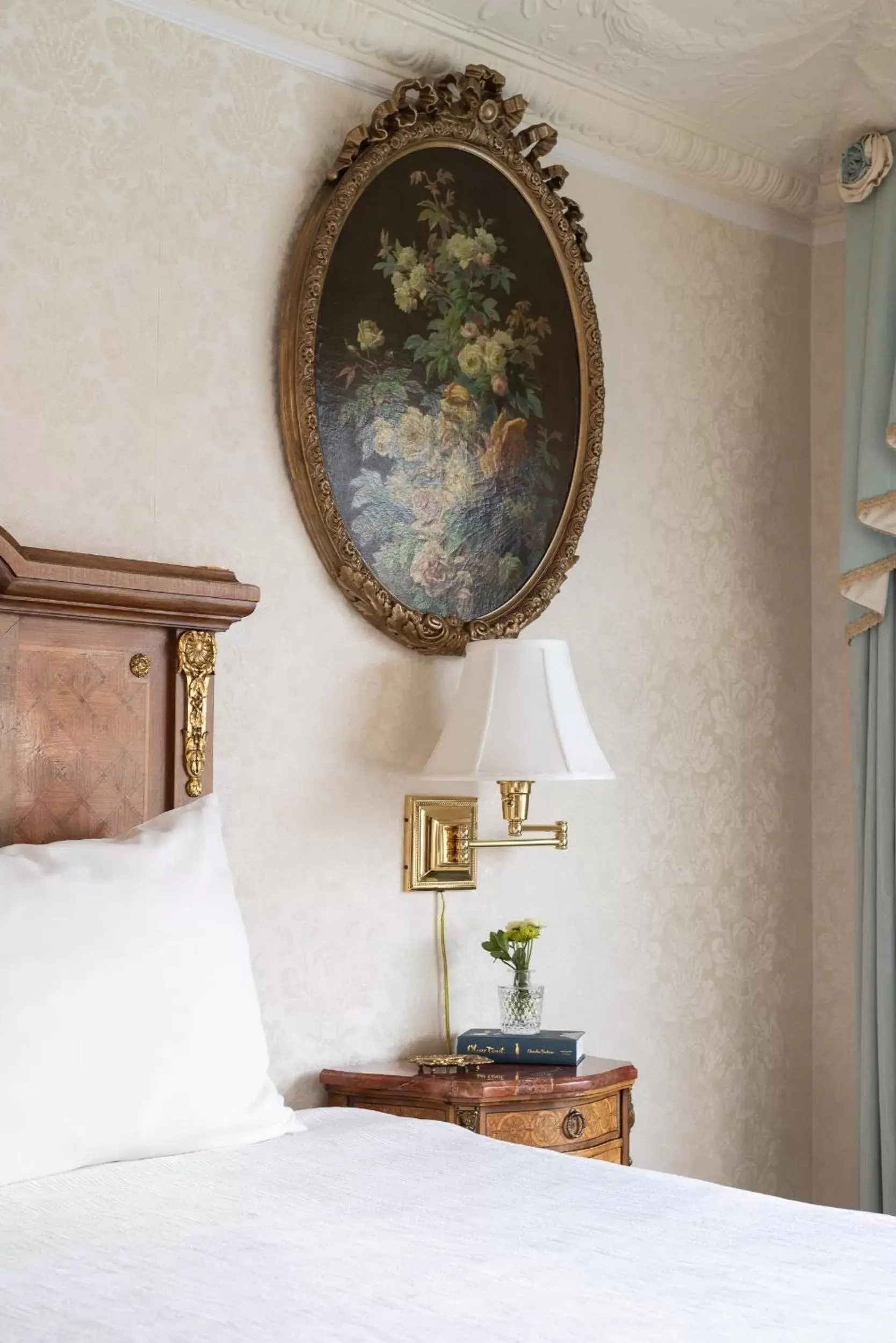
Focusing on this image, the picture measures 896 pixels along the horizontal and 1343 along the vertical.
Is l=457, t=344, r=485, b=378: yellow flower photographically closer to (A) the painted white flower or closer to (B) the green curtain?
(B) the green curtain

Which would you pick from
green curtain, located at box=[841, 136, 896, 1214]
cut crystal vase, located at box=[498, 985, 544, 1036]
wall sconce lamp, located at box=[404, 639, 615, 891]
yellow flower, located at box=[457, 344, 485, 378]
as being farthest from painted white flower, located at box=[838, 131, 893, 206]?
cut crystal vase, located at box=[498, 985, 544, 1036]

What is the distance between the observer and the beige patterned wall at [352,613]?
7.89 feet

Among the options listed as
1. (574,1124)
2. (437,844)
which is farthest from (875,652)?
(574,1124)

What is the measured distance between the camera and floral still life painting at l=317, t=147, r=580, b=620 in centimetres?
275

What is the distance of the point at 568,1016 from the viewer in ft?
10.2

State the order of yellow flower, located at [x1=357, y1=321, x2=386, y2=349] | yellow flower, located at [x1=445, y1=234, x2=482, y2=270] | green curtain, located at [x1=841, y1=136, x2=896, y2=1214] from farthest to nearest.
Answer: green curtain, located at [x1=841, y1=136, x2=896, y2=1214] → yellow flower, located at [x1=445, y1=234, x2=482, y2=270] → yellow flower, located at [x1=357, y1=321, x2=386, y2=349]

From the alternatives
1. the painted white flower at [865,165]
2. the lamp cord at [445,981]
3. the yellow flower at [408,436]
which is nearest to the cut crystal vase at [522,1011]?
the lamp cord at [445,981]

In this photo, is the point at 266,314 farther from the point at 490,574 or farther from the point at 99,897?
the point at 99,897

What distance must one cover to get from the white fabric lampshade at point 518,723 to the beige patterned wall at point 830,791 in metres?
1.22

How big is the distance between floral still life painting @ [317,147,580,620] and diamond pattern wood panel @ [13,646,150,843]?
0.60 meters

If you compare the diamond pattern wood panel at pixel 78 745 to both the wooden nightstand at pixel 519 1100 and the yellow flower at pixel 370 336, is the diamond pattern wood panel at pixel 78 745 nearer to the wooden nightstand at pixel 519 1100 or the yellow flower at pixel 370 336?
the wooden nightstand at pixel 519 1100

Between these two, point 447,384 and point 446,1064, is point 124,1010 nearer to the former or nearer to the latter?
point 446,1064

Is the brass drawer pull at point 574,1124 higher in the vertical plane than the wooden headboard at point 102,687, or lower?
lower

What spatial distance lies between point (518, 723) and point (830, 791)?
1381 millimetres
